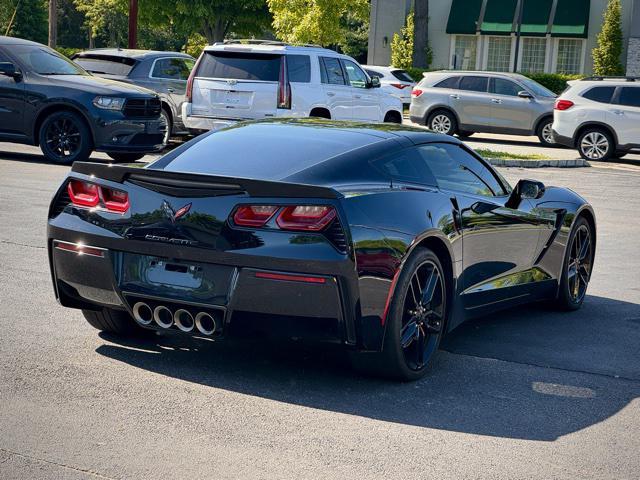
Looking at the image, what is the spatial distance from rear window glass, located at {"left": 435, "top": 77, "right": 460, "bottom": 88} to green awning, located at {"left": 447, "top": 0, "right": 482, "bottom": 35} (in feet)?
70.3

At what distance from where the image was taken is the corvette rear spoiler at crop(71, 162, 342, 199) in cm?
566

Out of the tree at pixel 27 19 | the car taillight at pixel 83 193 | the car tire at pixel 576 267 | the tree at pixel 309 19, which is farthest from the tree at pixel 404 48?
the car taillight at pixel 83 193

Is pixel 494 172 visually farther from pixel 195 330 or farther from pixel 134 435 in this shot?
pixel 134 435

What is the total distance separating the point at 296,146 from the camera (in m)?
6.51

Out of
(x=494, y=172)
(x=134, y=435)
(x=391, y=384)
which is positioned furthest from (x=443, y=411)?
(x=494, y=172)

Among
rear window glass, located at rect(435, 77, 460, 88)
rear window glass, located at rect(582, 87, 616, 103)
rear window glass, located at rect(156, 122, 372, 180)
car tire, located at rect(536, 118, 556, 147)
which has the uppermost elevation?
rear window glass, located at rect(156, 122, 372, 180)

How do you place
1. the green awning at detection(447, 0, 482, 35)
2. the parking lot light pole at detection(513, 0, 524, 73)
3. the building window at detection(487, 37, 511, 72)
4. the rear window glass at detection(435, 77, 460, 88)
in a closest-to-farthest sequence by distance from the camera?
the rear window glass at detection(435, 77, 460, 88) → the parking lot light pole at detection(513, 0, 524, 73) → the green awning at detection(447, 0, 482, 35) → the building window at detection(487, 37, 511, 72)

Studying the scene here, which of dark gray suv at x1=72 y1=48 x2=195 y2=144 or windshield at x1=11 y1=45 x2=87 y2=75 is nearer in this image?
windshield at x1=11 y1=45 x2=87 y2=75

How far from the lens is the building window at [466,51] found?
49.6 m

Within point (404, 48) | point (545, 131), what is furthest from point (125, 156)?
point (404, 48)

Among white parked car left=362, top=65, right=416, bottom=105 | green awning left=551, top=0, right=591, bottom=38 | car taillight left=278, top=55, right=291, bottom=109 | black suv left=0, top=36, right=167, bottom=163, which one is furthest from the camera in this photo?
green awning left=551, top=0, right=591, bottom=38

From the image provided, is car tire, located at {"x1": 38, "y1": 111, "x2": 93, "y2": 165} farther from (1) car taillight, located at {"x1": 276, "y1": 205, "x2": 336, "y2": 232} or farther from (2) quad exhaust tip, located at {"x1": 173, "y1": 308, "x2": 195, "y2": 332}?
(1) car taillight, located at {"x1": 276, "y1": 205, "x2": 336, "y2": 232}

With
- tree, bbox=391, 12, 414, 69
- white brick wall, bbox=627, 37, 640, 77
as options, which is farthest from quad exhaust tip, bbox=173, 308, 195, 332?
tree, bbox=391, 12, 414, 69

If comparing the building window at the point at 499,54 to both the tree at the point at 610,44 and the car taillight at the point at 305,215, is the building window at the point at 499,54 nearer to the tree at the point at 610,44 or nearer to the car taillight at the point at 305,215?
the tree at the point at 610,44
